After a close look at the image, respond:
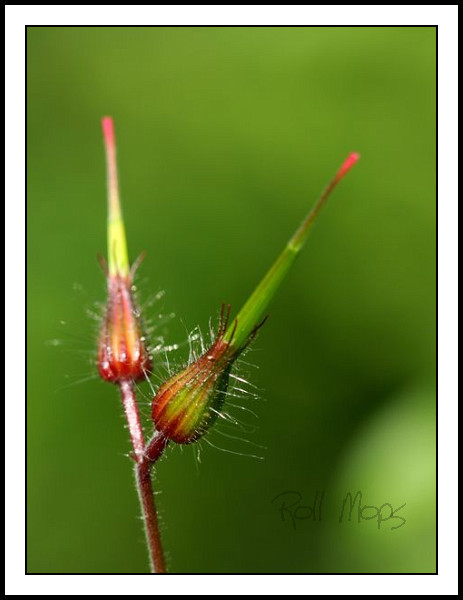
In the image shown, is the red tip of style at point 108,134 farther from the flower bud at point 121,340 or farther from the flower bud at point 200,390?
the flower bud at point 200,390

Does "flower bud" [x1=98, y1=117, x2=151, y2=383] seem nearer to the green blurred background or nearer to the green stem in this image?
the green stem

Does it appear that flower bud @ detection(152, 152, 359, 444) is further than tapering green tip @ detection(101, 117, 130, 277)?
No

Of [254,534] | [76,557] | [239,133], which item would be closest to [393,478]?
[254,534]

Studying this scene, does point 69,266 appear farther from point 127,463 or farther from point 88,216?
point 127,463

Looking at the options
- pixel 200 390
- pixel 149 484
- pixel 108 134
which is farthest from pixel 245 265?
pixel 149 484

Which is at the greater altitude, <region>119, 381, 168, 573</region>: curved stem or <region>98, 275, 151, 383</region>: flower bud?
<region>98, 275, 151, 383</region>: flower bud

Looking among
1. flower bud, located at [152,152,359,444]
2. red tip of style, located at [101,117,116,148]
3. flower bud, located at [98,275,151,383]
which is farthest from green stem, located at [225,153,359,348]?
red tip of style, located at [101,117,116,148]
